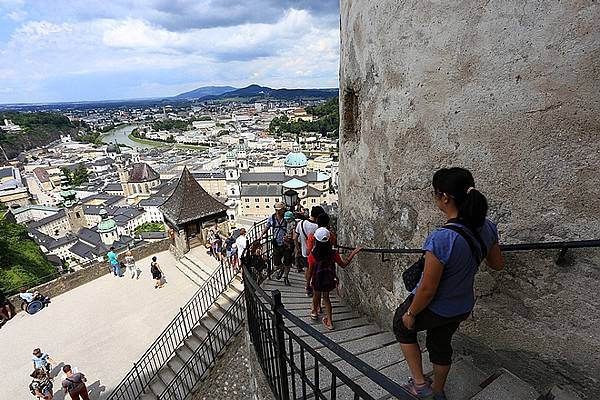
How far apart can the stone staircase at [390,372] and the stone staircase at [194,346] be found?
369cm

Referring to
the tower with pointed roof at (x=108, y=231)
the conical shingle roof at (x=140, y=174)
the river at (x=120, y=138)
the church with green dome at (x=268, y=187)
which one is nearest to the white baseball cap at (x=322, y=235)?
the tower with pointed roof at (x=108, y=231)

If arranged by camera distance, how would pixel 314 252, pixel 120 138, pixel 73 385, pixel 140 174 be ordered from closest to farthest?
pixel 314 252 < pixel 73 385 < pixel 140 174 < pixel 120 138

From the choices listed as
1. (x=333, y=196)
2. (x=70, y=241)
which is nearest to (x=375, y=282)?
(x=70, y=241)

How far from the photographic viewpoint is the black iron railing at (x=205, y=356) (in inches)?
277

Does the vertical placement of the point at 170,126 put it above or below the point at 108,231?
below

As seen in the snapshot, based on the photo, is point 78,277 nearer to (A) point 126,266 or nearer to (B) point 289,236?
(A) point 126,266

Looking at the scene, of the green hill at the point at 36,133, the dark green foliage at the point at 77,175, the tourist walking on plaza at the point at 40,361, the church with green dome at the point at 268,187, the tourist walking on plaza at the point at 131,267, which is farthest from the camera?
the green hill at the point at 36,133

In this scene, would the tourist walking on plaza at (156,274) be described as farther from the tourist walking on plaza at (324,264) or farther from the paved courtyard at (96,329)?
the tourist walking on plaza at (324,264)

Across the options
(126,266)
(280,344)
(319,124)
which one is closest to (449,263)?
(280,344)

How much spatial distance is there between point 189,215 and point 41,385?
277 inches

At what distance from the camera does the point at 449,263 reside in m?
2.10

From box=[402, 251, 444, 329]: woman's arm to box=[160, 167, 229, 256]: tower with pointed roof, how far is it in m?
12.2

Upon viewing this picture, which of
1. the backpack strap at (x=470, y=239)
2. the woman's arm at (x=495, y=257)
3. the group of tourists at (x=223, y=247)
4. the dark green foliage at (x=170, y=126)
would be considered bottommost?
the dark green foliage at (x=170, y=126)

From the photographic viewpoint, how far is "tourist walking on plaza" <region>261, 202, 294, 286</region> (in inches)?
244
